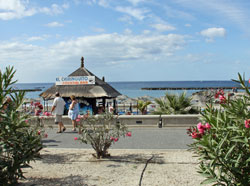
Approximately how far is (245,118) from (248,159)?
61 centimetres

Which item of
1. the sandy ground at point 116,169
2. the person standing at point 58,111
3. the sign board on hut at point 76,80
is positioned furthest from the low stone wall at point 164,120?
the sandy ground at point 116,169

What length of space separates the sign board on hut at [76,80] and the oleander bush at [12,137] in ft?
39.3

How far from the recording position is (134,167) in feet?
21.0

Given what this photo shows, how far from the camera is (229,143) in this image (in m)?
4.08

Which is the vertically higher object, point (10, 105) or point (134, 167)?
point (10, 105)

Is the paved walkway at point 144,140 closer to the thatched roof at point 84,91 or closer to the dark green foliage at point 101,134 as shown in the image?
the dark green foliage at point 101,134

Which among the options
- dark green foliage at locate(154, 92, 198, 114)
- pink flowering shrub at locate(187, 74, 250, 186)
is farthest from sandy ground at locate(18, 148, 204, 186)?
dark green foliage at locate(154, 92, 198, 114)

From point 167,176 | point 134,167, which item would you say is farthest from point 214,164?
point 134,167

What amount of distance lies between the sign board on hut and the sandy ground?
9.45 meters

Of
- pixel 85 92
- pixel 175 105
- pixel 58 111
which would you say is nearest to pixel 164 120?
pixel 175 105

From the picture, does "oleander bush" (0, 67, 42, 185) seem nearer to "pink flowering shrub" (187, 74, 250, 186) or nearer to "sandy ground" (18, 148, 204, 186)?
"sandy ground" (18, 148, 204, 186)

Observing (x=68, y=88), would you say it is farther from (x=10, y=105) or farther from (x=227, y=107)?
(x=227, y=107)

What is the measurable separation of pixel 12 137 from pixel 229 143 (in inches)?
139

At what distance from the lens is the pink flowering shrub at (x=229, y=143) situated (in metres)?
3.93
